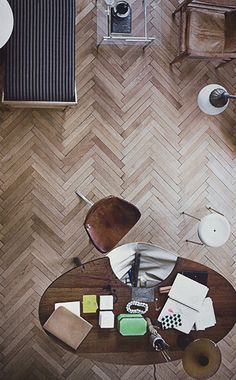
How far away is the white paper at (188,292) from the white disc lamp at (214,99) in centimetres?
110

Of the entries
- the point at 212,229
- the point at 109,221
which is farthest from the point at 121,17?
the point at 212,229

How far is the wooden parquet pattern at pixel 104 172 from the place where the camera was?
169 inches

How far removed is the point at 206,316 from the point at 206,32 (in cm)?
202

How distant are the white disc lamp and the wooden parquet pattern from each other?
2.56 ft

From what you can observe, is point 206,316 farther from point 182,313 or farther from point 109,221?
point 109,221

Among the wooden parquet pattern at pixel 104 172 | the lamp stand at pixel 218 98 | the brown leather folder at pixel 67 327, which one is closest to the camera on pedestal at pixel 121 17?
the wooden parquet pattern at pixel 104 172

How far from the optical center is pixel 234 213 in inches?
181

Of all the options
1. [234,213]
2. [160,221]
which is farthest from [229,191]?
[160,221]

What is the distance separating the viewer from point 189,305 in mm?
3654

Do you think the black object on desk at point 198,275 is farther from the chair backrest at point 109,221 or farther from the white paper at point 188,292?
the chair backrest at point 109,221

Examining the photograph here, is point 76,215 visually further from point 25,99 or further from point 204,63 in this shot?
point 204,63

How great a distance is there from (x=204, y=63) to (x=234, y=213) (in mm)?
1226

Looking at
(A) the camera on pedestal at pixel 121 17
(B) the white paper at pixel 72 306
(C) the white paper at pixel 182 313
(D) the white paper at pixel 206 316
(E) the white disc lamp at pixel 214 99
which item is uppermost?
(A) the camera on pedestal at pixel 121 17

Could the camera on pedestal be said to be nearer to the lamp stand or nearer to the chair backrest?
the lamp stand
